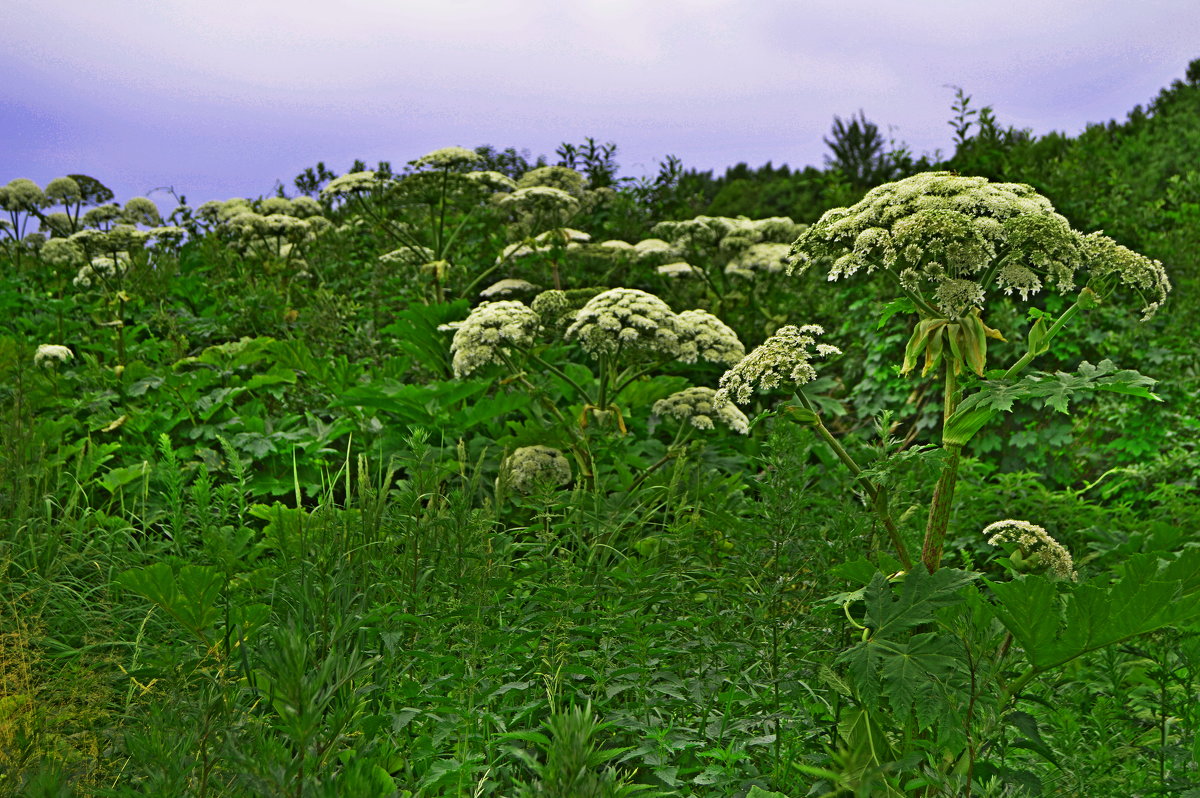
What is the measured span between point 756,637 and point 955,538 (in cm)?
262

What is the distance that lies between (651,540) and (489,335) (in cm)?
158

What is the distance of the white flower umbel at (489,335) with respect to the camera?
4.61m

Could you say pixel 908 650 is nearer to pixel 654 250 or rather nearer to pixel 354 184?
pixel 654 250

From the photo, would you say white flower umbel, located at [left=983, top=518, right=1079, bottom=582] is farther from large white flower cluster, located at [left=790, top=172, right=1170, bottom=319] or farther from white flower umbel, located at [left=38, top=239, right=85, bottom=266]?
white flower umbel, located at [left=38, top=239, right=85, bottom=266]

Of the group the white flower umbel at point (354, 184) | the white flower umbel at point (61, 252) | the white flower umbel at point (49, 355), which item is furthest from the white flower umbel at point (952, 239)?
the white flower umbel at point (61, 252)

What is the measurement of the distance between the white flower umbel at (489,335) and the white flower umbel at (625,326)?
26cm

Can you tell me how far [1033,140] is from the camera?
26.0 feet

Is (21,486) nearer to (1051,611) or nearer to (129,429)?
(129,429)

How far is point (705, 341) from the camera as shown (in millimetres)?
4910

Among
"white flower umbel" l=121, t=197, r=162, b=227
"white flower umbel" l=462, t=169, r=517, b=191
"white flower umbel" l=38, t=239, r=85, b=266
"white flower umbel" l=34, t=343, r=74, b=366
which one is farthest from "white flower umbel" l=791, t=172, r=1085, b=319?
"white flower umbel" l=121, t=197, r=162, b=227

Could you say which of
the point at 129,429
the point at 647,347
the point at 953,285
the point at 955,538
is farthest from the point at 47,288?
the point at 953,285

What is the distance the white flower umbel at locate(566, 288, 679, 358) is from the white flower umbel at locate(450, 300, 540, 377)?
26 cm

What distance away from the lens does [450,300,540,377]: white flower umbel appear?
15.1ft

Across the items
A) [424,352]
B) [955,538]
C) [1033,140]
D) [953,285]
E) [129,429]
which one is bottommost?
[955,538]
